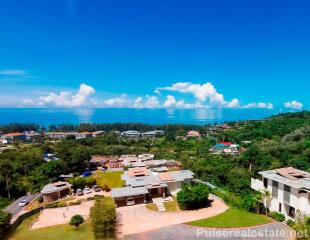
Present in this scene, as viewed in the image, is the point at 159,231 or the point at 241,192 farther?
the point at 241,192

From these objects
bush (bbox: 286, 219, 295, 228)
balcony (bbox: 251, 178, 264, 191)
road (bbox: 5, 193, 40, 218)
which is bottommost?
road (bbox: 5, 193, 40, 218)

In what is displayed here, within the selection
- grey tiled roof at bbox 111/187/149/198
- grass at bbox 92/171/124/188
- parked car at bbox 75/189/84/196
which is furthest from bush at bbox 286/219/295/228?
parked car at bbox 75/189/84/196

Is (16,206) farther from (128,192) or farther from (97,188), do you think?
(128,192)

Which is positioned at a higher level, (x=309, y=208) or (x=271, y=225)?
(x=309, y=208)

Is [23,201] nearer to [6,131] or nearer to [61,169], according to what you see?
[61,169]

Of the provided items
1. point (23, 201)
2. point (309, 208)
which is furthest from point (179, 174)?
point (23, 201)

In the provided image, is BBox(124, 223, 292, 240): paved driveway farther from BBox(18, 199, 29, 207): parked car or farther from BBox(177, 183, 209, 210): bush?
BBox(18, 199, 29, 207): parked car
